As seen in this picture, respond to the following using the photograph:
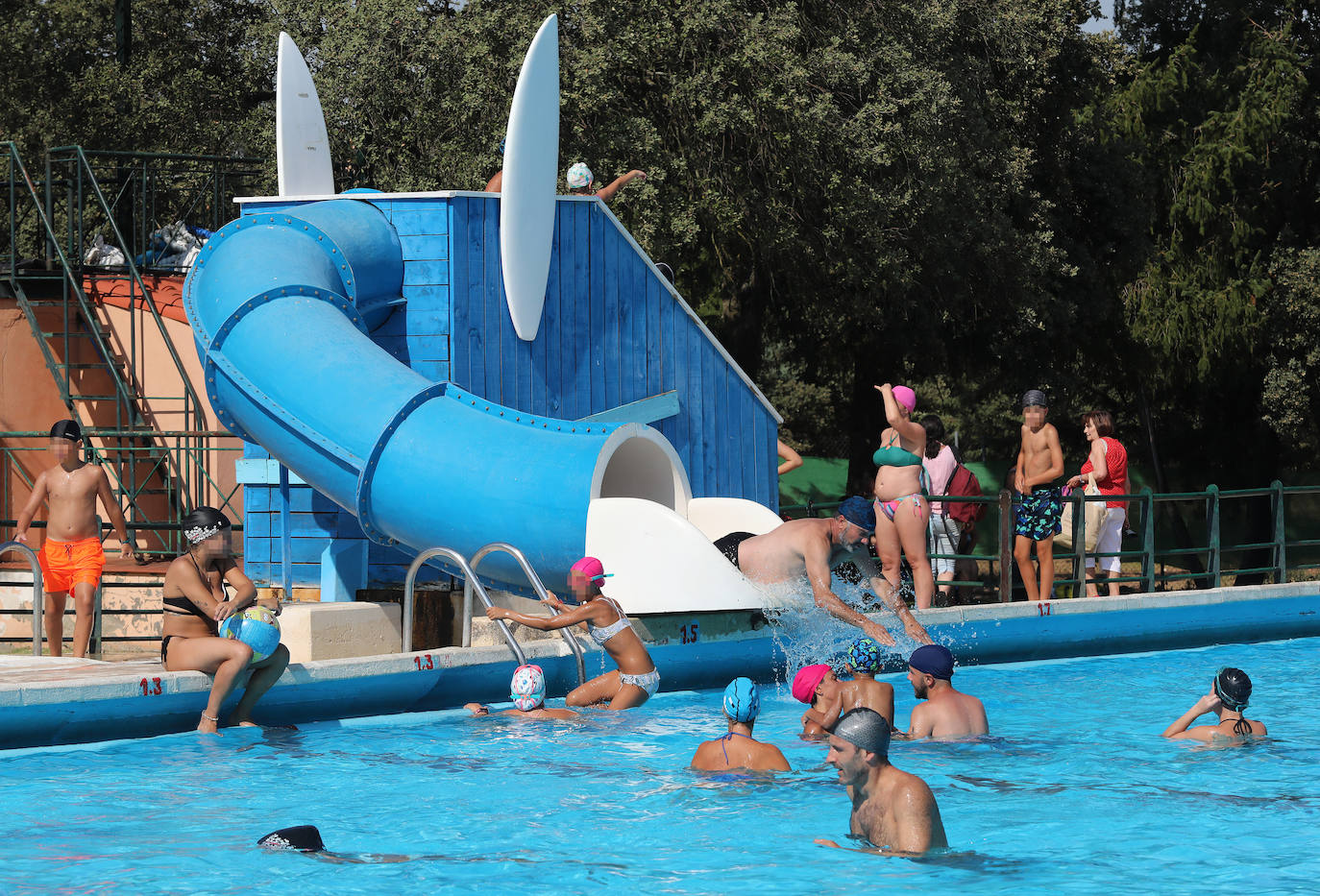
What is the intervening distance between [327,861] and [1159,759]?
→ 509 centimetres

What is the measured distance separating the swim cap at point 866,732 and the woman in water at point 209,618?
417 centimetres

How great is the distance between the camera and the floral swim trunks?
44.3ft

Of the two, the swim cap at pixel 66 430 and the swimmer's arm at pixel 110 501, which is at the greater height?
the swim cap at pixel 66 430

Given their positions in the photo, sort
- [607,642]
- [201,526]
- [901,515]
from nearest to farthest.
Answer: [201,526], [607,642], [901,515]

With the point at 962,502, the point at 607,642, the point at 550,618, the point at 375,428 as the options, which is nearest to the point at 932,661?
the point at 607,642

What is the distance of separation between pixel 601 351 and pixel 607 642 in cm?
404

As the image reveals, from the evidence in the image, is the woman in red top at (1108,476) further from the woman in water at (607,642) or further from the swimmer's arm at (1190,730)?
the woman in water at (607,642)

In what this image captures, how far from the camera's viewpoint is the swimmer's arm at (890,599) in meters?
10.7

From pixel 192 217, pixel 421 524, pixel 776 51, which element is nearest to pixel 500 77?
pixel 776 51

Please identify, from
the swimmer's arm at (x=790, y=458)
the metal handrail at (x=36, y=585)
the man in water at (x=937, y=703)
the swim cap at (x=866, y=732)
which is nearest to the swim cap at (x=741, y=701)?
the man in water at (x=937, y=703)

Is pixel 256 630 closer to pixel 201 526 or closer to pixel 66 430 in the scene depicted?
pixel 201 526

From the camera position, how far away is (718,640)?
436 inches

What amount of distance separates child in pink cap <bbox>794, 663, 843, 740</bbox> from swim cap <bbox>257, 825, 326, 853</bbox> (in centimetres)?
330

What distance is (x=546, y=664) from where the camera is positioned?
10578 millimetres
